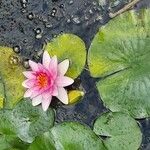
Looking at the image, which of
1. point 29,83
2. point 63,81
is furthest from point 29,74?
point 63,81

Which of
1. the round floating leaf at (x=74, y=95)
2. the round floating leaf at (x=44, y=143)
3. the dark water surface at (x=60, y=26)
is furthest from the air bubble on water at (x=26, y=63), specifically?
the round floating leaf at (x=44, y=143)

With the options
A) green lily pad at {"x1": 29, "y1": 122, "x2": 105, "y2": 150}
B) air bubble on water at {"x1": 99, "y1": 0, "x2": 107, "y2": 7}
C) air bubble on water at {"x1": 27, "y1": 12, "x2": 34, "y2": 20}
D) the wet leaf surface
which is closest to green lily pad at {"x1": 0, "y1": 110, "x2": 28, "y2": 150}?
the wet leaf surface

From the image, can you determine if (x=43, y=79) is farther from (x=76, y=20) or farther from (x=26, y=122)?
(x=76, y=20)

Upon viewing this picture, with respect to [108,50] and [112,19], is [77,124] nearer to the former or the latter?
[108,50]

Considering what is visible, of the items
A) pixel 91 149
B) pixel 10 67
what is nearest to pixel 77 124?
pixel 91 149

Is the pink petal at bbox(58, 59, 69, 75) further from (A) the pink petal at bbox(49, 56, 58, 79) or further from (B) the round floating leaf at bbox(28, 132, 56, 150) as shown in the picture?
(B) the round floating leaf at bbox(28, 132, 56, 150)

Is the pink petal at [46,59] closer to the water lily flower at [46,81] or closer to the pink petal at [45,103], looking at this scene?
the water lily flower at [46,81]
